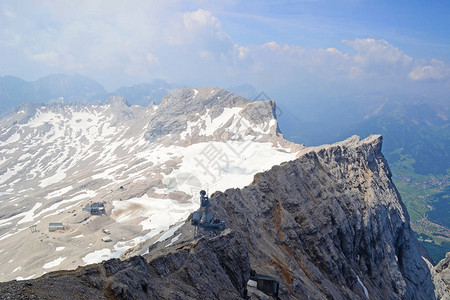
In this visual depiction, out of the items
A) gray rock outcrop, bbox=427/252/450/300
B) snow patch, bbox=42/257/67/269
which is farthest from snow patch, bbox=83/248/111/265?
gray rock outcrop, bbox=427/252/450/300

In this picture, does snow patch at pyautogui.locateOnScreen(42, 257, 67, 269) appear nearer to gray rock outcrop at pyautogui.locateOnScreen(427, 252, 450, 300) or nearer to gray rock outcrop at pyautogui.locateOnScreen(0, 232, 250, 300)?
gray rock outcrop at pyautogui.locateOnScreen(0, 232, 250, 300)

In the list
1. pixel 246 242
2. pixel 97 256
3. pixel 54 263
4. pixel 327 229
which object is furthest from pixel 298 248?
pixel 54 263

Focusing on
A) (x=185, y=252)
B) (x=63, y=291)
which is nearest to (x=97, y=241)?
Result: (x=185, y=252)

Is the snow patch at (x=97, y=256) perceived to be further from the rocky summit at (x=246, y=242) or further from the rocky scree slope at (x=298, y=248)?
the rocky scree slope at (x=298, y=248)

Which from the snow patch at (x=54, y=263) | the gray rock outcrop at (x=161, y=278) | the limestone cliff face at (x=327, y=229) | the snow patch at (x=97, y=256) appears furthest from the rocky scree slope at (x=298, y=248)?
the snow patch at (x=54, y=263)

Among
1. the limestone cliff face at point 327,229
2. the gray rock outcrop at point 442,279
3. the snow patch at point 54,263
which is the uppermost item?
the limestone cliff face at point 327,229
